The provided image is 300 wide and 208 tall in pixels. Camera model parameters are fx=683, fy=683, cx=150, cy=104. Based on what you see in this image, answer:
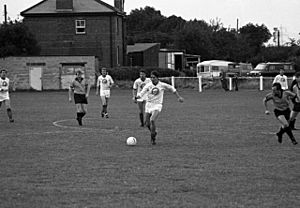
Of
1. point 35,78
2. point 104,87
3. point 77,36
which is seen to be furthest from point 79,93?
point 77,36

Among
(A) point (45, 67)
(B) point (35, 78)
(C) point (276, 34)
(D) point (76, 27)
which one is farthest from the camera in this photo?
(C) point (276, 34)

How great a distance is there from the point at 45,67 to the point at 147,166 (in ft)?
149

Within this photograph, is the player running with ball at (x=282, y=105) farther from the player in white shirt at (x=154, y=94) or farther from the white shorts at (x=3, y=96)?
the white shorts at (x=3, y=96)

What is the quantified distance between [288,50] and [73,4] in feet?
135

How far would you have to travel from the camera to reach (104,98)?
2555 centimetres

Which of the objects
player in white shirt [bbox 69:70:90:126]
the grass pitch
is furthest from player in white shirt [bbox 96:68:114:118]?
player in white shirt [bbox 69:70:90:126]

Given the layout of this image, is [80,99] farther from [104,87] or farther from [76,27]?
[76,27]

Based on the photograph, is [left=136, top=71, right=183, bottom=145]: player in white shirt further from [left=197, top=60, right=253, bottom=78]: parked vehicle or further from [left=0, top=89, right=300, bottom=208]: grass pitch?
[left=197, top=60, right=253, bottom=78]: parked vehicle

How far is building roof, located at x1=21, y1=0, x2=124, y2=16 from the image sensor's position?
64.0 m

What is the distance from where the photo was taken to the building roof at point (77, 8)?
6400cm

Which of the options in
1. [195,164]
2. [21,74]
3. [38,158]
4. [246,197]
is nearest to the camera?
[246,197]

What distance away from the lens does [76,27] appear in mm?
64500

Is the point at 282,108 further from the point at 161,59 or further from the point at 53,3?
the point at 161,59

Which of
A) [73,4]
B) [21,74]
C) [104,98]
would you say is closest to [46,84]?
[21,74]
